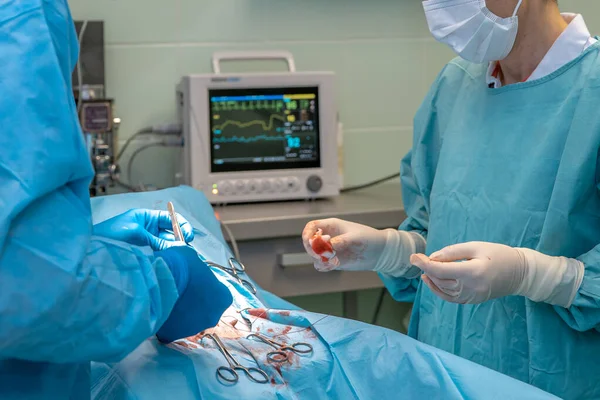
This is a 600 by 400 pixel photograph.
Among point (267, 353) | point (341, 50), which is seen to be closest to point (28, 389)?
point (267, 353)

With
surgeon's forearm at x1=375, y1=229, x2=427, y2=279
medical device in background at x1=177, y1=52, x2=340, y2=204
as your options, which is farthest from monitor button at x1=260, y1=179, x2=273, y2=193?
surgeon's forearm at x1=375, y1=229, x2=427, y2=279

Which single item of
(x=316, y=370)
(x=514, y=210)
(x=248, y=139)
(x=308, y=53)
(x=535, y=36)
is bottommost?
(x=316, y=370)

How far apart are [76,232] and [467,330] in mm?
851

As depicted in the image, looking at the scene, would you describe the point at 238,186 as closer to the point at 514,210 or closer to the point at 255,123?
the point at 255,123

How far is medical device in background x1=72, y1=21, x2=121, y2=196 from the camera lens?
7.07 ft

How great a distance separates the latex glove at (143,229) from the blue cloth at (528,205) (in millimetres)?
510

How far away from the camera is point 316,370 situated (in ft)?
3.35

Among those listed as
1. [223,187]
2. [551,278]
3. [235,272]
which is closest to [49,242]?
[235,272]

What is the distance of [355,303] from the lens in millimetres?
2521

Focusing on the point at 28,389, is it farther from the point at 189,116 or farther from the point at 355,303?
the point at 355,303

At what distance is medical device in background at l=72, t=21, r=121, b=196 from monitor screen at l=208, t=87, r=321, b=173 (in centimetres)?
30

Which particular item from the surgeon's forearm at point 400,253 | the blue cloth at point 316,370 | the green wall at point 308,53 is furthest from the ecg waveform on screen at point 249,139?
the blue cloth at point 316,370

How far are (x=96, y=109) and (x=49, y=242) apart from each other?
1.54m

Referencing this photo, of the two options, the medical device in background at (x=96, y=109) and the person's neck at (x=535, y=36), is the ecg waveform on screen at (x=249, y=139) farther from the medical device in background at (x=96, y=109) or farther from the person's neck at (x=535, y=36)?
the person's neck at (x=535, y=36)
